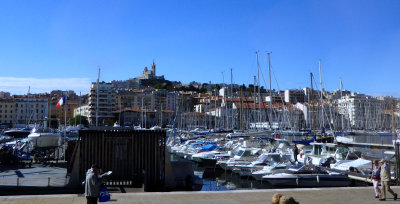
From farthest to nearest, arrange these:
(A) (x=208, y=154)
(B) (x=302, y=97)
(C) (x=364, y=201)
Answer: (B) (x=302, y=97), (A) (x=208, y=154), (C) (x=364, y=201)

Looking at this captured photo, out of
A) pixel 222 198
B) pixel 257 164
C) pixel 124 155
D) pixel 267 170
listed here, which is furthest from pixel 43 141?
pixel 222 198

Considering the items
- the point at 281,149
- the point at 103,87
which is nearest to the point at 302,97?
the point at 103,87

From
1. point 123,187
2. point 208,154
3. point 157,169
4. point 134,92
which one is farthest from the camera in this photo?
point 134,92

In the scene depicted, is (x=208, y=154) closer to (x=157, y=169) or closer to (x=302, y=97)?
(x=157, y=169)

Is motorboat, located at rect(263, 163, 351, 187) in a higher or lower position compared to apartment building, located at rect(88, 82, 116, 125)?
lower

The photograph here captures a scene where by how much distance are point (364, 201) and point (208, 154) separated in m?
23.3

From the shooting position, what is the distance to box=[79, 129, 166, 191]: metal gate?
53.1ft

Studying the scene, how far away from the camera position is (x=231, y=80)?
6144cm

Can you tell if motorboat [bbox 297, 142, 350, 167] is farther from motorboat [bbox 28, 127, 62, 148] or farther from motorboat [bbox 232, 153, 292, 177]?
motorboat [bbox 28, 127, 62, 148]

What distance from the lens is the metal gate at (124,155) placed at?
16188mm

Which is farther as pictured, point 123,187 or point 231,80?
point 231,80

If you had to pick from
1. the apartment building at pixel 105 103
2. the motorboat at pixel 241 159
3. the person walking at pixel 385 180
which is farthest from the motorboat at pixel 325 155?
the apartment building at pixel 105 103

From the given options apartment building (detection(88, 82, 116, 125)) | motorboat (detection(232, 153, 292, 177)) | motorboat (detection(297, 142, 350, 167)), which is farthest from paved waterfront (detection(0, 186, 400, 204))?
apartment building (detection(88, 82, 116, 125))

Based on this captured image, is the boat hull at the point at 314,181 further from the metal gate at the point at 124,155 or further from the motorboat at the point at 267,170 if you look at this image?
the metal gate at the point at 124,155
